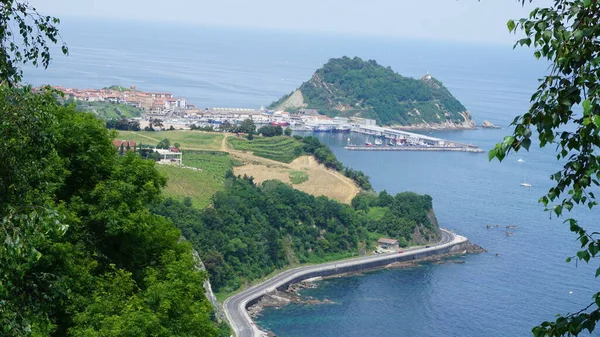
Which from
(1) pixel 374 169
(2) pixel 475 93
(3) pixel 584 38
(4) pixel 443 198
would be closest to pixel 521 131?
(3) pixel 584 38

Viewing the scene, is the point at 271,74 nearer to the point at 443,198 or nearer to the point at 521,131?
the point at 443,198

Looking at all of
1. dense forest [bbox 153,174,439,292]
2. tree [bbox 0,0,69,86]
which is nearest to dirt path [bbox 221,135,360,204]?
dense forest [bbox 153,174,439,292]

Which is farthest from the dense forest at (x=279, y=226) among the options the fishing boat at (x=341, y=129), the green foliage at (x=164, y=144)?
the fishing boat at (x=341, y=129)

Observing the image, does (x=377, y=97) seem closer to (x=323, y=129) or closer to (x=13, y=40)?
(x=323, y=129)

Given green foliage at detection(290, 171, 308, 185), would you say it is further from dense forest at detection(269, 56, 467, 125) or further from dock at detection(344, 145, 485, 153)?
dense forest at detection(269, 56, 467, 125)

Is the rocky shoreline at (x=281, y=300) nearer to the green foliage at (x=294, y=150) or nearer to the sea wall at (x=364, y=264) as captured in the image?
the sea wall at (x=364, y=264)

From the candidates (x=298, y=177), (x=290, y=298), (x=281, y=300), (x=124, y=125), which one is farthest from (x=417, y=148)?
(x=281, y=300)
